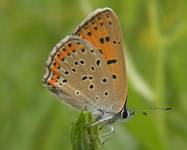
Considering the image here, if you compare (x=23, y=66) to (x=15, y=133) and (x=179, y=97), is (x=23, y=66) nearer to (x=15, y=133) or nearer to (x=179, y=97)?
(x=15, y=133)

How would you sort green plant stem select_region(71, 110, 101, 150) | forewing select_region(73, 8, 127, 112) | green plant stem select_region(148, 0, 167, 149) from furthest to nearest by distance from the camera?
green plant stem select_region(148, 0, 167, 149) < forewing select_region(73, 8, 127, 112) < green plant stem select_region(71, 110, 101, 150)

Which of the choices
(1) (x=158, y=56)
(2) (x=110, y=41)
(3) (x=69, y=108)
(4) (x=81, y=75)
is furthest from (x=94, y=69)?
(3) (x=69, y=108)

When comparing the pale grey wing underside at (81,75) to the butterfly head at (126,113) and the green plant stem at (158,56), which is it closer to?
the butterfly head at (126,113)

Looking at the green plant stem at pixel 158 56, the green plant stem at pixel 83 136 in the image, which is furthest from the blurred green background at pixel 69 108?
the green plant stem at pixel 83 136

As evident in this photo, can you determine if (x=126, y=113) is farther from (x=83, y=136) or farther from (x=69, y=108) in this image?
(x=69, y=108)

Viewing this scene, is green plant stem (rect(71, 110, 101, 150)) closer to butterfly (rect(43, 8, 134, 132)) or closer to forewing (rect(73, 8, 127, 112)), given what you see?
butterfly (rect(43, 8, 134, 132))

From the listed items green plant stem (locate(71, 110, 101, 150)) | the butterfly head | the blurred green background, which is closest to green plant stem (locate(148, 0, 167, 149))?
the blurred green background

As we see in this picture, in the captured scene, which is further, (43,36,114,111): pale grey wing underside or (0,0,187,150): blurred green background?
(0,0,187,150): blurred green background
